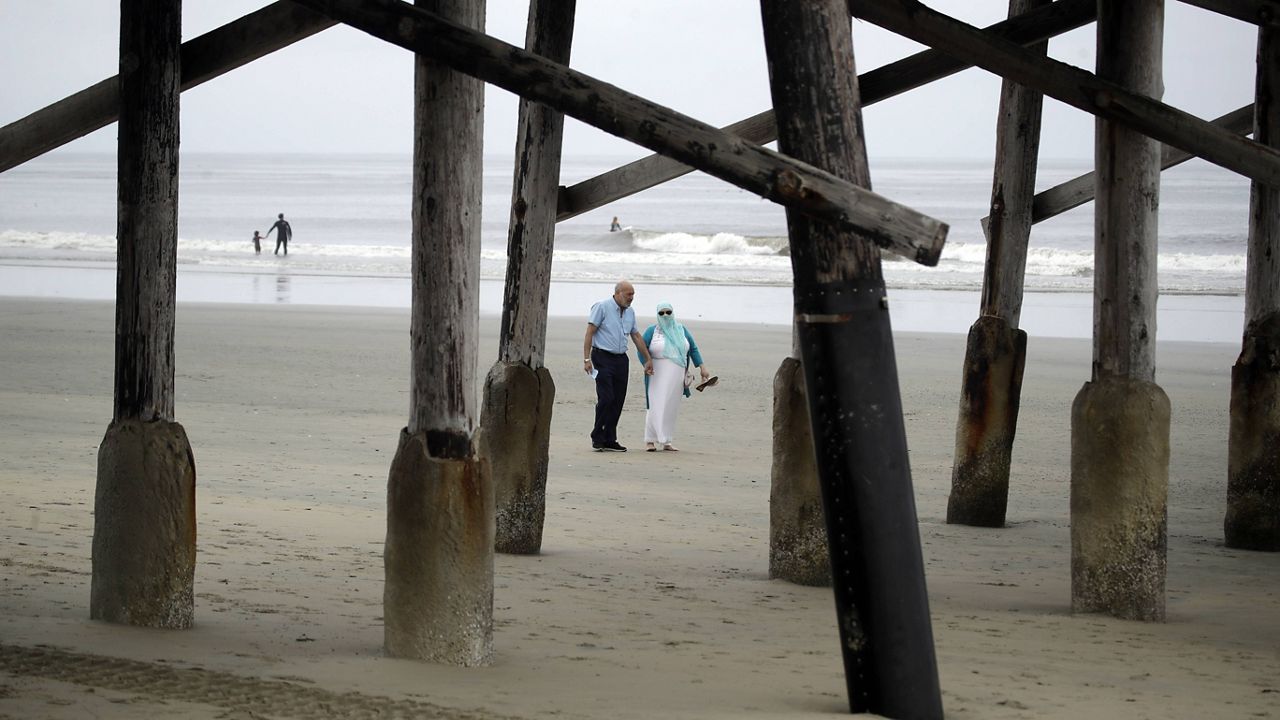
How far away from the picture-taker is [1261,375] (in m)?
8.39

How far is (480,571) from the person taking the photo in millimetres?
5078

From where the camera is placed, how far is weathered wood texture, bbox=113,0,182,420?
17.2 ft

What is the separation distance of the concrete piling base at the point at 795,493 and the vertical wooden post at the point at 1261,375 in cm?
295

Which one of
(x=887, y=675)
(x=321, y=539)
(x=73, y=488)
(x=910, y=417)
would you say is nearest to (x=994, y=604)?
(x=887, y=675)

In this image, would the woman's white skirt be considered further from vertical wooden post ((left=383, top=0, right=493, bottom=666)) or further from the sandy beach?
vertical wooden post ((left=383, top=0, right=493, bottom=666))

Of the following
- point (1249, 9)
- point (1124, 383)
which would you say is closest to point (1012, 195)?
point (1249, 9)

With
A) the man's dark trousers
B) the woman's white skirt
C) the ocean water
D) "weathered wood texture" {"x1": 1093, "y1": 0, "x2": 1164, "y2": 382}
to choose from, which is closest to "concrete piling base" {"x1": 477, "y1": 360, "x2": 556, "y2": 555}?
"weathered wood texture" {"x1": 1093, "y1": 0, "x2": 1164, "y2": 382}

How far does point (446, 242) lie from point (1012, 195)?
5.13 meters

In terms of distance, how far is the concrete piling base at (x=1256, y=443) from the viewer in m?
8.37

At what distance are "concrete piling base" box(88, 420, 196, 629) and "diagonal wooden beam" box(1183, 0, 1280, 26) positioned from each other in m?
5.50

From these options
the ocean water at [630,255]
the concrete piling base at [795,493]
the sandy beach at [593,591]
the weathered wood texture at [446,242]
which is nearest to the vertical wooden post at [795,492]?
the concrete piling base at [795,493]

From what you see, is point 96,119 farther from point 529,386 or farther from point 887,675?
point 887,675

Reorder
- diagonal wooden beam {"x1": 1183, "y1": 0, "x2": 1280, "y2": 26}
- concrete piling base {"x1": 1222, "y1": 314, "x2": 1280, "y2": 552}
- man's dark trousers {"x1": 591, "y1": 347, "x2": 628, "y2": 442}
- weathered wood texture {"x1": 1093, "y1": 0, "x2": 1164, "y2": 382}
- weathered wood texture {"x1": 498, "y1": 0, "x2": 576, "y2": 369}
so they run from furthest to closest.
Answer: man's dark trousers {"x1": 591, "y1": 347, "x2": 628, "y2": 442} → concrete piling base {"x1": 1222, "y1": 314, "x2": 1280, "y2": 552} → weathered wood texture {"x1": 498, "y1": 0, "x2": 576, "y2": 369} → diagonal wooden beam {"x1": 1183, "y1": 0, "x2": 1280, "y2": 26} → weathered wood texture {"x1": 1093, "y1": 0, "x2": 1164, "y2": 382}

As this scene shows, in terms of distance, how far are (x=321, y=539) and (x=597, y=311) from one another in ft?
17.1
